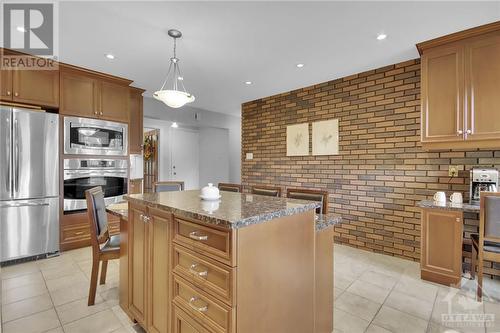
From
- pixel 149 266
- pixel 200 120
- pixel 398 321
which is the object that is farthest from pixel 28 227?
pixel 398 321

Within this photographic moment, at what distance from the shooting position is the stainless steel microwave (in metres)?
3.30

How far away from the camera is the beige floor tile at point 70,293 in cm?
214

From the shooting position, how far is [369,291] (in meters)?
2.32

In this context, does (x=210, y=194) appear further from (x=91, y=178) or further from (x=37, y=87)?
(x=37, y=87)

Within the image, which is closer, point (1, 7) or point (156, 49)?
point (1, 7)

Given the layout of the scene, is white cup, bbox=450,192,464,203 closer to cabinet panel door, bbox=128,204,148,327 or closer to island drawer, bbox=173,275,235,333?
island drawer, bbox=173,275,235,333

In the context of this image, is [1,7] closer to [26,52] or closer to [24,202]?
[26,52]

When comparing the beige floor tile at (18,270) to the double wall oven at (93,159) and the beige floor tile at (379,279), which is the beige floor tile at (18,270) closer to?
the double wall oven at (93,159)

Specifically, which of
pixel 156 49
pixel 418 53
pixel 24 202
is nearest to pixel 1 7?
pixel 156 49

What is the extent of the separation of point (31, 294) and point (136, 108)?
3015 mm

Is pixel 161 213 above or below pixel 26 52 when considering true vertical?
below

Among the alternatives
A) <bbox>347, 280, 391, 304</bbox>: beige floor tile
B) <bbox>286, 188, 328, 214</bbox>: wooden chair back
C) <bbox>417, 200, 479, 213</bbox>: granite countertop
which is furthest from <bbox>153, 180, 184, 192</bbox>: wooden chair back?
<bbox>417, 200, 479, 213</bbox>: granite countertop

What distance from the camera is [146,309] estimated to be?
1.64m

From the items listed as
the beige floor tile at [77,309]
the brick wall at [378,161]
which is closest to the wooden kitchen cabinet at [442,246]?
the brick wall at [378,161]
